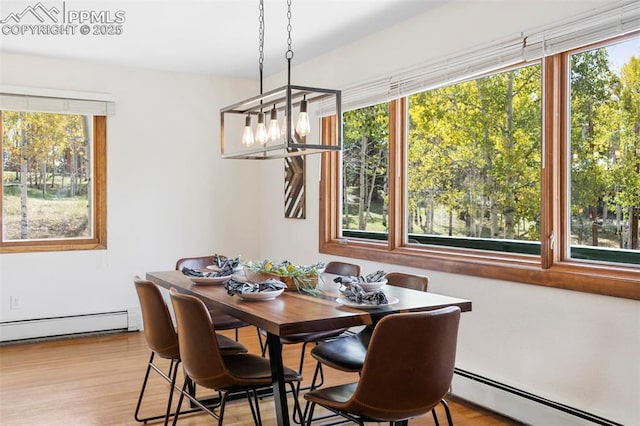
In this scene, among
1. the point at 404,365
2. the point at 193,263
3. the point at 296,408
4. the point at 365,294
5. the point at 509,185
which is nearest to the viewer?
the point at 404,365

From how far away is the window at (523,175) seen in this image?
2848 mm

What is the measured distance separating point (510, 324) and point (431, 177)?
118 centimetres

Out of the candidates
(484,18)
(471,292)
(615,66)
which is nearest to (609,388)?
(471,292)

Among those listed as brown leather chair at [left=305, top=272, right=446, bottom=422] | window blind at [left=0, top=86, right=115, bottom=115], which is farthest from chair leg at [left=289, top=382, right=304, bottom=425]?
window blind at [left=0, top=86, right=115, bottom=115]

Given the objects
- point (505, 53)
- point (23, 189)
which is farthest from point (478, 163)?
point (23, 189)

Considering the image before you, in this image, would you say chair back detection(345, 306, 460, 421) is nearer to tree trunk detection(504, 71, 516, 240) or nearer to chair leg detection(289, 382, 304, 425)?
chair leg detection(289, 382, 304, 425)

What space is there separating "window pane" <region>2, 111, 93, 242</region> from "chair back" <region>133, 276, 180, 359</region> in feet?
8.56

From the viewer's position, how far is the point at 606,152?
291 centimetres

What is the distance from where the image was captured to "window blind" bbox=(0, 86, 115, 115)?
486 centimetres

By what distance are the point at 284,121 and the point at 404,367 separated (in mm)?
1444

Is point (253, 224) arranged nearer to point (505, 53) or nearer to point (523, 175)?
point (523, 175)

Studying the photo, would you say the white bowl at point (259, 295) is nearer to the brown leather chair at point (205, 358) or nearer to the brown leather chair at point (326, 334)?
the brown leather chair at point (205, 358)

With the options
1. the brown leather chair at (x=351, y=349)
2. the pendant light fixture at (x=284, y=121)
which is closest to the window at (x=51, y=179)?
the pendant light fixture at (x=284, y=121)

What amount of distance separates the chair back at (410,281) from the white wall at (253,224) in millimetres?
480
